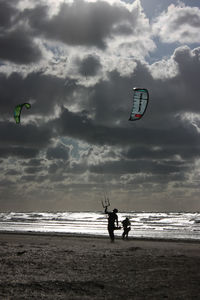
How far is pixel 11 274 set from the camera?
10.6m

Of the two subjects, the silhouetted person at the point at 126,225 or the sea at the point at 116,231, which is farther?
the sea at the point at 116,231

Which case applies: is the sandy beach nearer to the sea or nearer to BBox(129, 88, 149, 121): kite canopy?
BBox(129, 88, 149, 121): kite canopy

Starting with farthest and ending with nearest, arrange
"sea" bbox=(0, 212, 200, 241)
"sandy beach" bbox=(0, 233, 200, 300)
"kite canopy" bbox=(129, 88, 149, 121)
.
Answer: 1. "sea" bbox=(0, 212, 200, 241)
2. "kite canopy" bbox=(129, 88, 149, 121)
3. "sandy beach" bbox=(0, 233, 200, 300)

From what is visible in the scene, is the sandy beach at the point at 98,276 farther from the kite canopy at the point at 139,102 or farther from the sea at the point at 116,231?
the sea at the point at 116,231

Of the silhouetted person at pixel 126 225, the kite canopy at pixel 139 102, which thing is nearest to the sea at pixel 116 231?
the silhouetted person at pixel 126 225

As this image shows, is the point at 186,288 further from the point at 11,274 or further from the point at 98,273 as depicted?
the point at 11,274

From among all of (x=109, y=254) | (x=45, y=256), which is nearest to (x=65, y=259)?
(x=45, y=256)

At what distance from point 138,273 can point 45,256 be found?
4.79 metres

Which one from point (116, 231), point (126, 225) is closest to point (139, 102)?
point (126, 225)

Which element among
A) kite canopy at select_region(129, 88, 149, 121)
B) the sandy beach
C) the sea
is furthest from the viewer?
the sea

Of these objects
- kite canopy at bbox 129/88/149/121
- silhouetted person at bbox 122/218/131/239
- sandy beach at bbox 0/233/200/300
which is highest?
kite canopy at bbox 129/88/149/121

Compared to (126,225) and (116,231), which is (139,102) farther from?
(116,231)

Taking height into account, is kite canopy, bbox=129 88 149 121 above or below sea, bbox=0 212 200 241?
above

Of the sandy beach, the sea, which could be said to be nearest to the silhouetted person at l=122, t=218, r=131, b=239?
the sea
